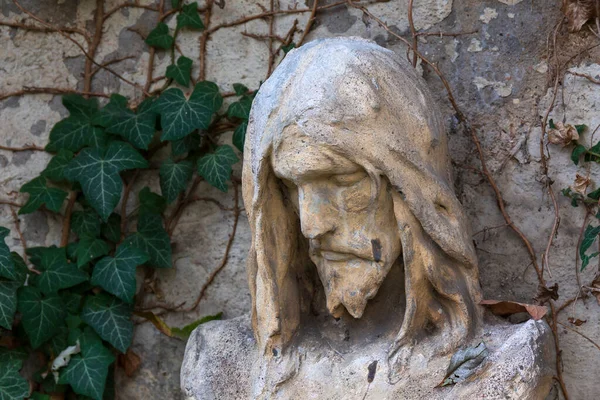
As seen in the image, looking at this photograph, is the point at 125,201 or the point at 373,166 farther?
the point at 125,201

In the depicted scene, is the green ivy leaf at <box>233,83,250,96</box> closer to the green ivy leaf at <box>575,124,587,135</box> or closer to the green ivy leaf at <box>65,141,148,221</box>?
the green ivy leaf at <box>65,141,148,221</box>

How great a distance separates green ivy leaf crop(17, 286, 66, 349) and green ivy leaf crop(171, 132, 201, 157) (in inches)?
23.5

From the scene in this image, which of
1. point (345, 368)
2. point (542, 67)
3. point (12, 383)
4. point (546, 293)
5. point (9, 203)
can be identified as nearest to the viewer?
point (345, 368)

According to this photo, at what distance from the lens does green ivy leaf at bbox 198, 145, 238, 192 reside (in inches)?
128

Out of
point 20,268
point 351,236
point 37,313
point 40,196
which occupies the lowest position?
point 37,313

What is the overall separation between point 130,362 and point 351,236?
4.26 ft

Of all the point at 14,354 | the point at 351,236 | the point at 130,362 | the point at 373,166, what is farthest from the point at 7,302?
the point at 373,166

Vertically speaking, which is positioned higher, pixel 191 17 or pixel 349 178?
pixel 191 17

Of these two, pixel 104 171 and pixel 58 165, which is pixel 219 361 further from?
pixel 58 165

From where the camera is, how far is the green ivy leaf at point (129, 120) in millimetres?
3367

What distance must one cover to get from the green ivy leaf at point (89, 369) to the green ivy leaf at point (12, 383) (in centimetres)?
16

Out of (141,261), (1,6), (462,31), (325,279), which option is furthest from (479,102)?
(1,6)

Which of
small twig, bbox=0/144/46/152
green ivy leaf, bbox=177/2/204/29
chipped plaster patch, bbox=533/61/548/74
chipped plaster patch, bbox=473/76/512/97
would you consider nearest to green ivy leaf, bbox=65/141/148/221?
small twig, bbox=0/144/46/152

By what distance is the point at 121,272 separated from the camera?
10.8 ft
